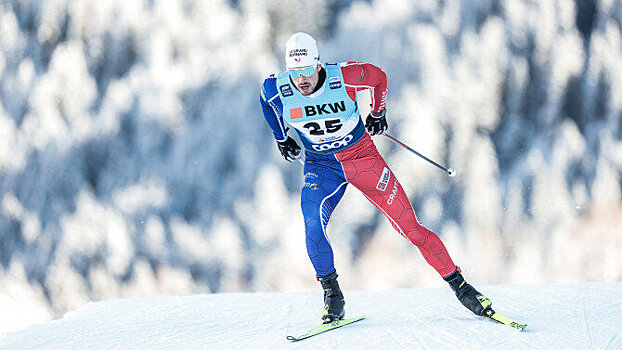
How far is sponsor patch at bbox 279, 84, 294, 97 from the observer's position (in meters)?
2.55

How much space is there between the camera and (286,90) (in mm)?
2559

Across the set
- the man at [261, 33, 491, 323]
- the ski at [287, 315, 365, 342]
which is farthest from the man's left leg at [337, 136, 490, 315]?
the ski at [287, 315, 365, 342]

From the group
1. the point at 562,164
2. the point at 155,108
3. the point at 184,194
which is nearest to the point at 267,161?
the point at 184,194

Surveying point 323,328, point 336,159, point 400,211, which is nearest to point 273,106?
point 336,159

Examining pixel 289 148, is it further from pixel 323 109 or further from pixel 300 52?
pixel 300 52

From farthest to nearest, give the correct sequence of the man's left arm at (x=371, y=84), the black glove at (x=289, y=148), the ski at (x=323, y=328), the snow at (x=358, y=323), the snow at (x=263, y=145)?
the snow at (x=263, y=145), the black glove at (x=289, y=148), the man's left arm at (x=371, y=84), the ski at (x=323, y=328), the snow at (x=358, y=323)

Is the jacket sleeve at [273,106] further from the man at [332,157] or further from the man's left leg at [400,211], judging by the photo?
the man's left leg at [400,211]

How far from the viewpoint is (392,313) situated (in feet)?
9.57

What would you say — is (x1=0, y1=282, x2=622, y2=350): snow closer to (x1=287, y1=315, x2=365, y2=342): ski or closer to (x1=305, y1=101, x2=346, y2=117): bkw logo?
(x1=287, y1=315, x2=365, y2=342): ski

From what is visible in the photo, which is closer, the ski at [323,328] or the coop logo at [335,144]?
the ski at [323,328]

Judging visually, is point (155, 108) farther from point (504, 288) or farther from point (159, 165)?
point (504, 288)

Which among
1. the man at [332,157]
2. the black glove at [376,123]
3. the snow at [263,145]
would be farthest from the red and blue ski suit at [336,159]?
the snow at [263,145]

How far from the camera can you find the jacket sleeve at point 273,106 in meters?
2.62

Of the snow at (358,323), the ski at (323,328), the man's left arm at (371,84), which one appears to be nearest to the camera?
the snow at (358,323)
